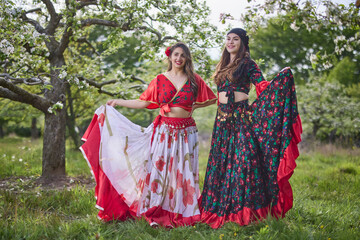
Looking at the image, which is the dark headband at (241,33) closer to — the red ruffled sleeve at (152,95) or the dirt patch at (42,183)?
the red ruffled sleeve at (152,95)

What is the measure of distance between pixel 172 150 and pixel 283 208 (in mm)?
1253

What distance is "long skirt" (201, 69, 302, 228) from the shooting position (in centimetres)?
290

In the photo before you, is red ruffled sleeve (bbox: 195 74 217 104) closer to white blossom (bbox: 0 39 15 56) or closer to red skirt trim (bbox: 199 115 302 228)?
red skirt trim (bbox: 199 115 302 228)

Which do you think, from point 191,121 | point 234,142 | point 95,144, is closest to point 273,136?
point 234,142

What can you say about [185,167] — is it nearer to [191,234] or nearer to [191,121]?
[191,121]

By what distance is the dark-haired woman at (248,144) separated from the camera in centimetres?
291

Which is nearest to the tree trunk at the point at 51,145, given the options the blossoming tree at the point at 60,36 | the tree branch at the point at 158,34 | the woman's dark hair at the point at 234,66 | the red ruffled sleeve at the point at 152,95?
the blossoming tree at the point at 60,36

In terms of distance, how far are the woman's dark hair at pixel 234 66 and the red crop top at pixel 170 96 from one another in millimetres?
295

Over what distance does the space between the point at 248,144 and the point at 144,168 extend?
3.81ft

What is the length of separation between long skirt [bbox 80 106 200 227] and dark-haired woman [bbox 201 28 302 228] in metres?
0.24

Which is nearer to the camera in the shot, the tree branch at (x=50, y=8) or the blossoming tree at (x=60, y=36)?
the blossoming tree at (x=60, y=36)

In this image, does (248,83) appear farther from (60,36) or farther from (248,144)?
(60,36)

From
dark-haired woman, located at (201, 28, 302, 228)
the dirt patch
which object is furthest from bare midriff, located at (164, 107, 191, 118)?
the dirt patch

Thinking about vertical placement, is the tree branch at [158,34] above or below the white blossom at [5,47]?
above
